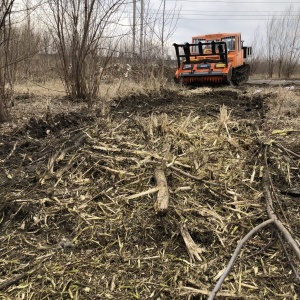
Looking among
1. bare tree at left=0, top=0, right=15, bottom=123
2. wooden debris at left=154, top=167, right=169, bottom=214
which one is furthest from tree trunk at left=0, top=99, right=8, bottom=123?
wooden debris at left=154, top=167, right=169, bottom=214

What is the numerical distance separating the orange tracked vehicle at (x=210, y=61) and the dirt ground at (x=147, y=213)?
7.78 meters

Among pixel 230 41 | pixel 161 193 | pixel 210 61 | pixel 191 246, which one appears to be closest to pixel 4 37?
pixel 161 193

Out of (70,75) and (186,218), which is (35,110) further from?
(186,218)

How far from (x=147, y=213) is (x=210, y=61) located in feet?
33.7

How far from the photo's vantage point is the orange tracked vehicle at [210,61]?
11438 mm

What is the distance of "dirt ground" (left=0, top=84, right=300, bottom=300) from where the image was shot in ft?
6.66

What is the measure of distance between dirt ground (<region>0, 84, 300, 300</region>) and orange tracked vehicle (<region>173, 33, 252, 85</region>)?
778 cm

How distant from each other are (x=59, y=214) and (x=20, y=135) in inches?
89.2

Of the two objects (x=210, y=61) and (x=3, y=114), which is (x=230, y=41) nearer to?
(x=210, y=61)

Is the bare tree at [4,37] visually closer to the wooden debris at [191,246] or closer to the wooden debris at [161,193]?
the wooden debris at [161,193]

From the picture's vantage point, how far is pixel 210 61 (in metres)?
12.0

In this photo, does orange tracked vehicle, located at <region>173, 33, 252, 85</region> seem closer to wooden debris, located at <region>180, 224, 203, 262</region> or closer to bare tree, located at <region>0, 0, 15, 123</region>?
bare tree, located at <region>0, 0, 15, 123</region>

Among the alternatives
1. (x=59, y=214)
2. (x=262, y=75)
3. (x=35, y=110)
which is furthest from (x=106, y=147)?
(x=262, y=75)

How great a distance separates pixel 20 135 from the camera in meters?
4.48
